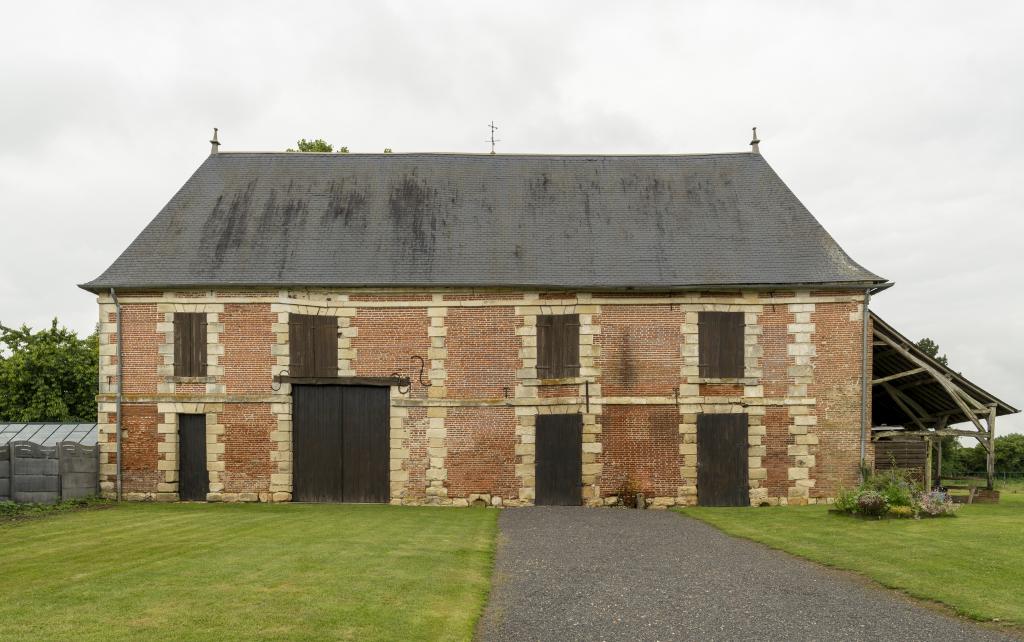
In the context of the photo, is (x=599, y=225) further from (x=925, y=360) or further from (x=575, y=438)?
(x=925, y=360)

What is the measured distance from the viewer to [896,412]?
20.6 metres

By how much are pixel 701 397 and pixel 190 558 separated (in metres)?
11.6

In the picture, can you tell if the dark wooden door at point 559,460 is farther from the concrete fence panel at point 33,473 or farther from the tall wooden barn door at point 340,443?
the concrete fence panel at point 33,473

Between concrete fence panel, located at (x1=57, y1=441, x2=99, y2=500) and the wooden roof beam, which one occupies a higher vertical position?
the wooden roof beam

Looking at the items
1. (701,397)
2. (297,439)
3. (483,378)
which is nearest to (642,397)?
(701,397)

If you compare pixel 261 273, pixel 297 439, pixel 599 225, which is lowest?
pixel 297 439

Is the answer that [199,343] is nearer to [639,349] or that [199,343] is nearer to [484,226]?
[484,226]

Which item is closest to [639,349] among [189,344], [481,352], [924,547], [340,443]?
[481,352]

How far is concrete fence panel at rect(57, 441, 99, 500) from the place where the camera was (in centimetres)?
1645

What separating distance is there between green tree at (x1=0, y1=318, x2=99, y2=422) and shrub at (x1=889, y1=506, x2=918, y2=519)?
91.8 ft

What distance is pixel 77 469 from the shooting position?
16.8m

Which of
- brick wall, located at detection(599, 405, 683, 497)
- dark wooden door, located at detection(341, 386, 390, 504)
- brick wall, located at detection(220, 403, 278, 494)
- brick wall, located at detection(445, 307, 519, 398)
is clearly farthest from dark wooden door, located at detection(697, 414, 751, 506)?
brick wall, located at detection(220, 403, 278, 494)

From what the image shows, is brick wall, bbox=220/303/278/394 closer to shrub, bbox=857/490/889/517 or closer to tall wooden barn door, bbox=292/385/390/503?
tall wooden barn door, bbox=292/385/390/503

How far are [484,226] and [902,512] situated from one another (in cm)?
1104
